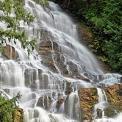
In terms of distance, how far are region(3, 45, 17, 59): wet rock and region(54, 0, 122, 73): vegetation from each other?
5.07m

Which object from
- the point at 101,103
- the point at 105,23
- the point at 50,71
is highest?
the point at 105,23

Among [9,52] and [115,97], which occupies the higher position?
[9,52]

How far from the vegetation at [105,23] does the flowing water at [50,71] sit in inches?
33.9

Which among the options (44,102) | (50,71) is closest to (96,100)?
(44,102)

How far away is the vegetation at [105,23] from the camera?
867 inches

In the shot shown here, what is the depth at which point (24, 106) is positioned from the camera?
603 inches

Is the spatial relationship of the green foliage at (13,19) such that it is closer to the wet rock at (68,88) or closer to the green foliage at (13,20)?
the green foliage at (13,20)

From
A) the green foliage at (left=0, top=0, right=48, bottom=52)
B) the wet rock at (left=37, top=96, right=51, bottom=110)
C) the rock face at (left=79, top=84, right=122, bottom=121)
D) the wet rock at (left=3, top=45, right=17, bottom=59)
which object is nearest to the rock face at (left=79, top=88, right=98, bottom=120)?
the rock face at (left=79, top=84, right=122, bottom=121)

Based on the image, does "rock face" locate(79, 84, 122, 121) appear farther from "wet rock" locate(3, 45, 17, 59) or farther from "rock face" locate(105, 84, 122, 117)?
"wet rock" locate(3, 45, 17, 59)

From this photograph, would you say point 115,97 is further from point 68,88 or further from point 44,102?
point 44,102

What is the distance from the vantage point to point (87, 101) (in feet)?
51.7

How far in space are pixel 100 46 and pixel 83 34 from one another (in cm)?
118

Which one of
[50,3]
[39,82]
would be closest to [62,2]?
[50,3]

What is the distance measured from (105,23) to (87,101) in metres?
8.43
